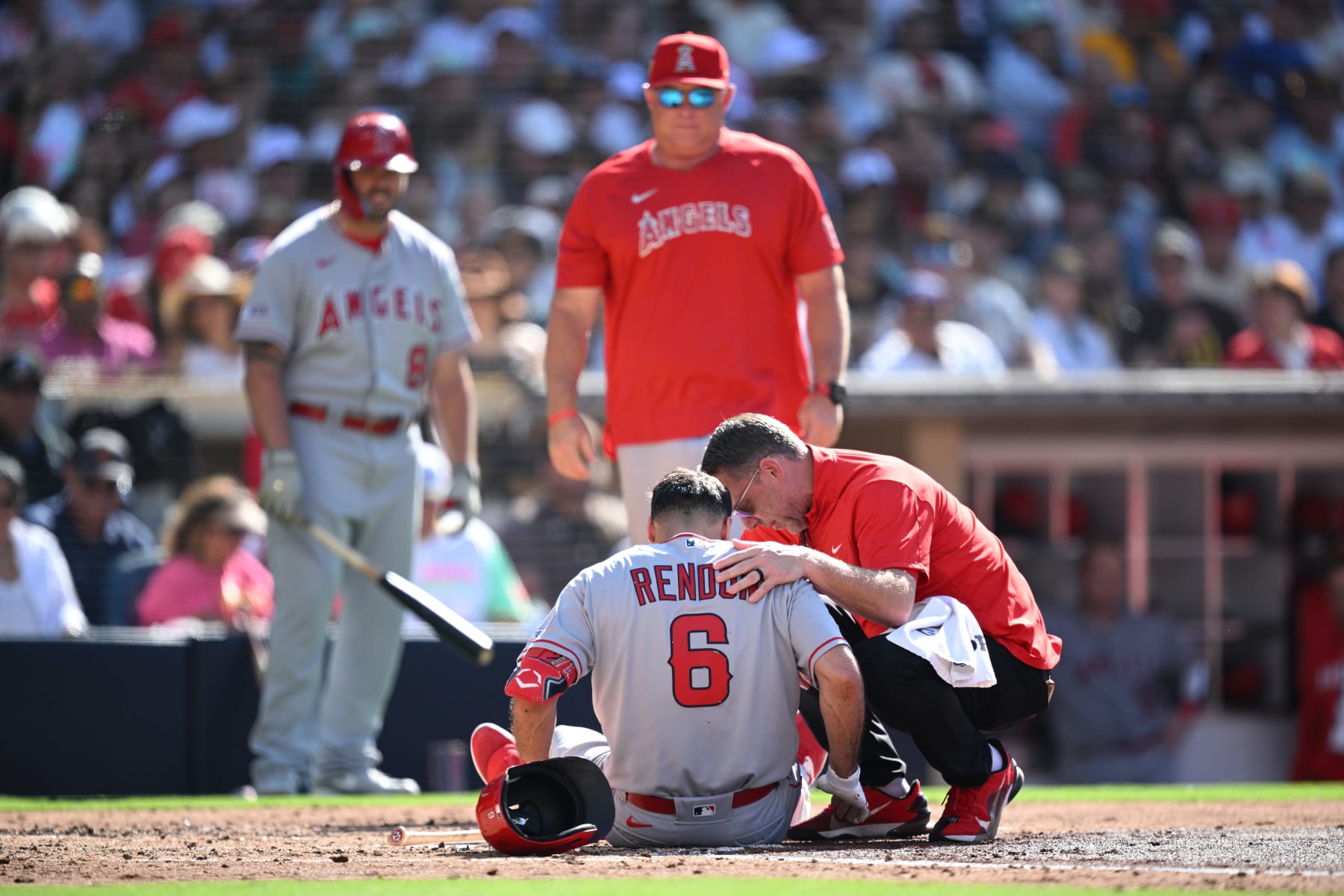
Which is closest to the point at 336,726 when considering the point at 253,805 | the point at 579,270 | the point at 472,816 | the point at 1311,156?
the point at 253,805

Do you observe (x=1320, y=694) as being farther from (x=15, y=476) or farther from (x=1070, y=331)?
(x=15, y=476)

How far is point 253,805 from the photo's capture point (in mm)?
5781

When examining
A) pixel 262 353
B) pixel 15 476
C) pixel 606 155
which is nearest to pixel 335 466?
pixel 262 353

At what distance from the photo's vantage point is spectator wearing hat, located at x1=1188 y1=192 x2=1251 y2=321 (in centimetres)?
1121

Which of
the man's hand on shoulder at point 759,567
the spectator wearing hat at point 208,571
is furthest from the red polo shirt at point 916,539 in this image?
the spectator wearing hat at point 208,571

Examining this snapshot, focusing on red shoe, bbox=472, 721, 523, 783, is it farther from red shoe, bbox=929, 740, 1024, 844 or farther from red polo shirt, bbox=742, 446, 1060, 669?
red shoe, bbox=929, 740, 1024, 844

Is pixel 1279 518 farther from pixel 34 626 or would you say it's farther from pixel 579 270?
pixel 34 626

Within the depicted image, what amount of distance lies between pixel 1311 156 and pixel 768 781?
9.93 meters

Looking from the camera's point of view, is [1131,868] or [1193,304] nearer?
[1131,868]

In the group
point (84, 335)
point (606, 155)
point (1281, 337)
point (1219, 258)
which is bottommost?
point (84, 335)

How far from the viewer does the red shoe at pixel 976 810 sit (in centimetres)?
429

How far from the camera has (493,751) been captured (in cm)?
425

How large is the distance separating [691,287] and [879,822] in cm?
185

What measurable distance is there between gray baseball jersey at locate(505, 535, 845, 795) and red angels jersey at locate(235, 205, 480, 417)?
2.38 m
